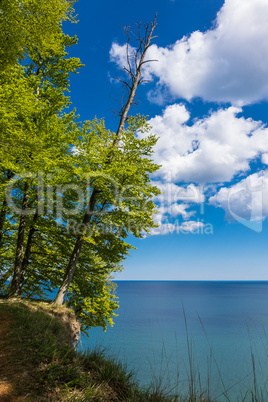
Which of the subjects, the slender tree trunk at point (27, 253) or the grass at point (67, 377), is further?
the slender tree trunk at point (27, 253)

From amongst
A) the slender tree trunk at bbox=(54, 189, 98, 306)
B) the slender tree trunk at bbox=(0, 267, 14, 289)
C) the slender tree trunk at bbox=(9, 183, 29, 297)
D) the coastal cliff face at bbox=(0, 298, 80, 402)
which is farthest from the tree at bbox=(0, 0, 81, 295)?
the coastal cliff face at bbox=(0, 298, 80, 402)

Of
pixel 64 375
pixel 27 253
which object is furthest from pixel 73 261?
pixel 64 375

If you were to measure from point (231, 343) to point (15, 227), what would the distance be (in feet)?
123

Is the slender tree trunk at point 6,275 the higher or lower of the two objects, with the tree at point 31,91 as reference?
lower

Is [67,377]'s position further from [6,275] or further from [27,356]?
[6,275]

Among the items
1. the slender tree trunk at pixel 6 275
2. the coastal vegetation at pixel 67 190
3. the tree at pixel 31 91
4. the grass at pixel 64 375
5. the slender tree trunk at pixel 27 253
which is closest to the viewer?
the grass at pixel 64 375

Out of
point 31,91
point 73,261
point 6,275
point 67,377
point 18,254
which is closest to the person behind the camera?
point 67,377

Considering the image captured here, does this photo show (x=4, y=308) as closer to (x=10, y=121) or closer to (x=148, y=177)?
(x=10, y=121)

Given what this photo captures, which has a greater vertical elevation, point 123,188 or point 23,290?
point 123,188

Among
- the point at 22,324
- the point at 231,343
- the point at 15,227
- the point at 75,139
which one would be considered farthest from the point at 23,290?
the point at 231,343

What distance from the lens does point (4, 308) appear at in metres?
7.19

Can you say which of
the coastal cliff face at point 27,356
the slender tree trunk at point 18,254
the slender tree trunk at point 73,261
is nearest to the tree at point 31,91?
the slender tree trunk at point 18,254

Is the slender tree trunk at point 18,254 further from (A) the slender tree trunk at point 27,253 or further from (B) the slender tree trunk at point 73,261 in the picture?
(B) the slender tree trunk at point 73,261

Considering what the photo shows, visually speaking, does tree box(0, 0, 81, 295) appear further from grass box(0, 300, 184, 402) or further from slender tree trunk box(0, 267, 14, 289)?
grass box(0, 300, 184, 402)
